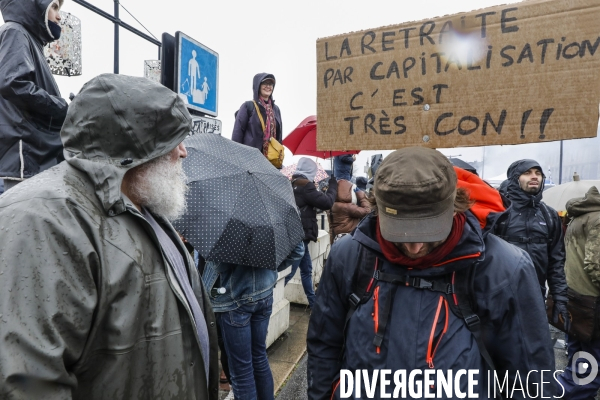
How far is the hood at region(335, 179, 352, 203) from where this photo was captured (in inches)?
224

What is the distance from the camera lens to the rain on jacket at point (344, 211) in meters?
5.68

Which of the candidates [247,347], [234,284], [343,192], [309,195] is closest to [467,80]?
[234,284]

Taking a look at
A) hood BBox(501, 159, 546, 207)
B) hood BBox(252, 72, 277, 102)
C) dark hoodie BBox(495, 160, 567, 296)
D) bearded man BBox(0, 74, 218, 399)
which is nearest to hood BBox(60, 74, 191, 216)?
bearded man BBox(0, 74, 218, 399)

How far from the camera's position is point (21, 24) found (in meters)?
2.49

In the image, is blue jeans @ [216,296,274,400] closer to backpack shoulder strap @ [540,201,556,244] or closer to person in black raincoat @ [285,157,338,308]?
person in black raincoat @ [285,157,338,308]

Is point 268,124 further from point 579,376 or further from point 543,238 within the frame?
point 579,376

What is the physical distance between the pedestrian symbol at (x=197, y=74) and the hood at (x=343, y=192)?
2297mm

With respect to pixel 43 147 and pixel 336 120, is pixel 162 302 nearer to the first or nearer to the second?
pixel 336 120

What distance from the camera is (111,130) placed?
4.21 ft

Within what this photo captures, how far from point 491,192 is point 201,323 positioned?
148cm

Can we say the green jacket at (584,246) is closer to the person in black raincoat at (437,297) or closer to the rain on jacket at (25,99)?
the person in black raincoat at (437,297)

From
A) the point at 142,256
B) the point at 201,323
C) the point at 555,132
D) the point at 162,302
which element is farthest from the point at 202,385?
the point at 555,132

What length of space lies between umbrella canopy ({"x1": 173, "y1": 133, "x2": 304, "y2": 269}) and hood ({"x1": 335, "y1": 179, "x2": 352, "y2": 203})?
10.1ft

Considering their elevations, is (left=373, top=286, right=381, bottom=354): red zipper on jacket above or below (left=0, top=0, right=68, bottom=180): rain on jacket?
below
